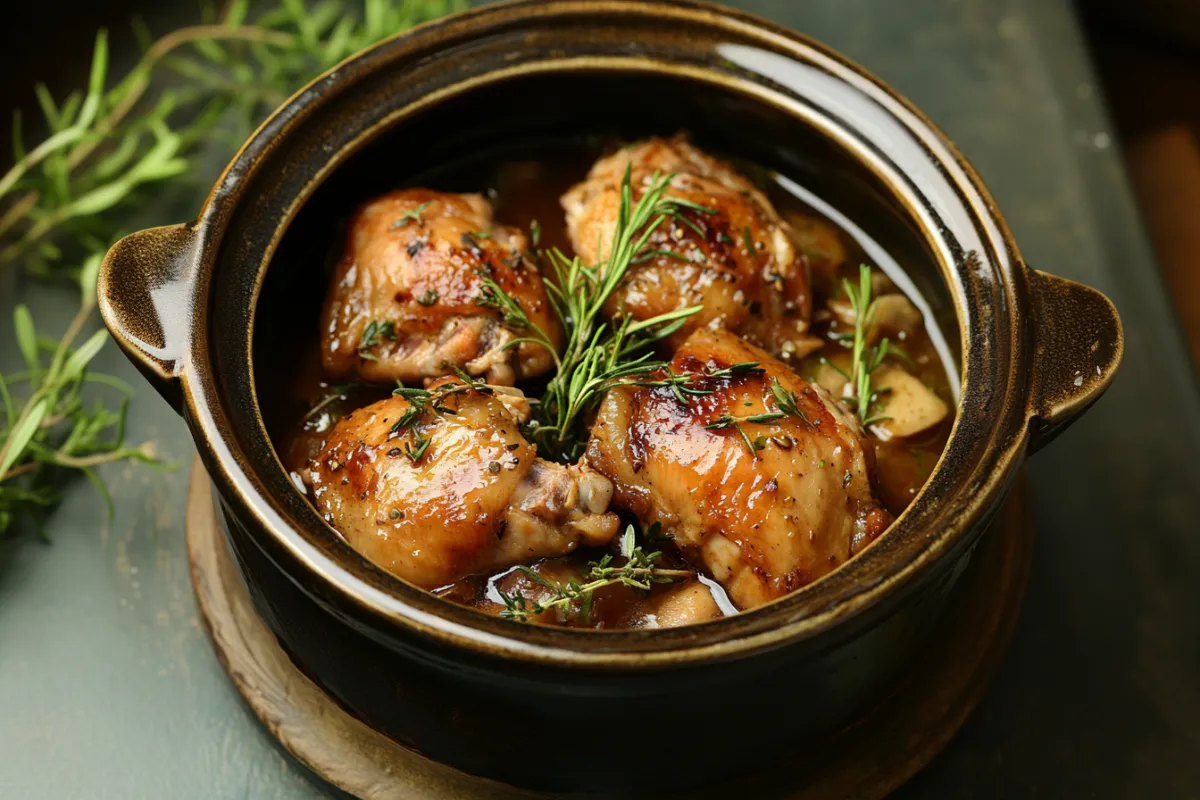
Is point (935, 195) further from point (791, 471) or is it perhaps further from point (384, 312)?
point (384, 312)

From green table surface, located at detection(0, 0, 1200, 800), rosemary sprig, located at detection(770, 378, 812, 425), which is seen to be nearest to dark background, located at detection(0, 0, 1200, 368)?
green table surface, located at detection(0, 0, 1200, 800)

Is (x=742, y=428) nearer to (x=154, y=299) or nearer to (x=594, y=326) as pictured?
(x=594, y=326)

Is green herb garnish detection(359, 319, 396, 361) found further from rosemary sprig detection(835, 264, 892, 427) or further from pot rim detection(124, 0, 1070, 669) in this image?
rosemary sprig detection(835, 264, 892, 427)

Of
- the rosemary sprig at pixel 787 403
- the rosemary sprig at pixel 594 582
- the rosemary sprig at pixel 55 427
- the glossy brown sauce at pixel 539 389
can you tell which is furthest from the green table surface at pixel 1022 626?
the rosemary sprig at pixel 787 403

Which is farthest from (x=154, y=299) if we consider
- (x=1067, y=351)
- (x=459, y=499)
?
(x=1067, y=351)

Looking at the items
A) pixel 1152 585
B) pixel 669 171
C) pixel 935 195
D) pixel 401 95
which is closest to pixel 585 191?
pixel 669 171
